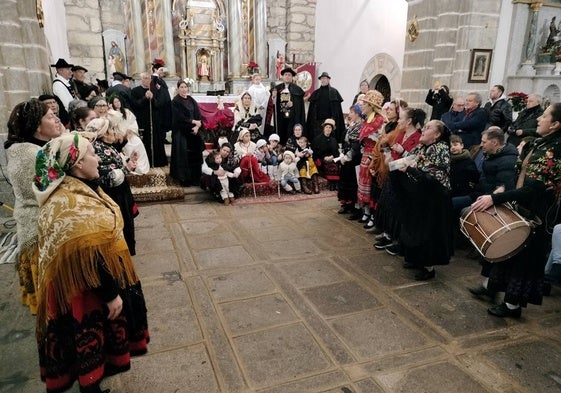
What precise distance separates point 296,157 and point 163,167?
2.59 m

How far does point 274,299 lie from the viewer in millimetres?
3256

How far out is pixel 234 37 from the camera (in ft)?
38.8

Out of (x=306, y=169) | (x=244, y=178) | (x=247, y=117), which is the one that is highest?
(x=247, y=117)

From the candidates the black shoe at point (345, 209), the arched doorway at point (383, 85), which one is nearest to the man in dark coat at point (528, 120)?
the black shoe at point (345, 209)

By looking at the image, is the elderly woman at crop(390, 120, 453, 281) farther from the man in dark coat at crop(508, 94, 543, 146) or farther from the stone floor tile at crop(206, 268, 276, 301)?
the man in dark coat at crop(508, 94, 543, 146)

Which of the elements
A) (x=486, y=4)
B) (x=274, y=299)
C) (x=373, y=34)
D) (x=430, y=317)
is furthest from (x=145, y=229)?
(x=373, y=34)

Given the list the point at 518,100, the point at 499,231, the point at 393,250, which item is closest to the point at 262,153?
the point at 393,250

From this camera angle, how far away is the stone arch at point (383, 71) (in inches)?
350

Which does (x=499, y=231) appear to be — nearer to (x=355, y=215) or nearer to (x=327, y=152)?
(x=355, y=215)

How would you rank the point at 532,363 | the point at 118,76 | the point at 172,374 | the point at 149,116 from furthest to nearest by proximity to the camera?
the point at 118,76, the point at 149,116, the point at 532,363, the point at 172,374

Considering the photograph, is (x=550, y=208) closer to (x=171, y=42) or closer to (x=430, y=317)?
(x=430, y=317)

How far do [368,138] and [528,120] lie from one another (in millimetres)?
2426

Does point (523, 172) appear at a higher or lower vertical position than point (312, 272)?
higher

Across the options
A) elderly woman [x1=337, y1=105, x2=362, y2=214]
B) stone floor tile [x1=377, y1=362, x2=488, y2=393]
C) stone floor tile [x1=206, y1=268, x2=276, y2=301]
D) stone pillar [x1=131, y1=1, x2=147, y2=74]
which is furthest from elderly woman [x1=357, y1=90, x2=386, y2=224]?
stone pillar [x1=131, y1=1, x2=147, y2=74]
